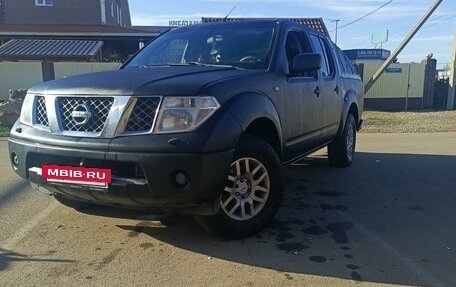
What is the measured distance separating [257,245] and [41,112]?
2102 mm

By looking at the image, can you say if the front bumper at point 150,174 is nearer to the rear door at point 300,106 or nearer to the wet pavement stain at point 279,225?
the wet pavement stain at point 279,225

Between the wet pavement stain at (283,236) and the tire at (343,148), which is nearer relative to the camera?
the wet pavement stain at (283,236)

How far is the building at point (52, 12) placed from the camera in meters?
29.6

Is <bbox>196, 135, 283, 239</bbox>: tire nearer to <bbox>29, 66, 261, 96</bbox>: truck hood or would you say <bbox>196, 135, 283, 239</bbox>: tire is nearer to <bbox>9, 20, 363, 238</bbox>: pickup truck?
<bbox>9, 20, 363, 238</bbox>: pickup truck

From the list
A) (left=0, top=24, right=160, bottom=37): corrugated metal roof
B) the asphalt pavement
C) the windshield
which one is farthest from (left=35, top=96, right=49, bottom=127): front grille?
(left=0, top=24, right=160, bottom=37): corrugated metal roof

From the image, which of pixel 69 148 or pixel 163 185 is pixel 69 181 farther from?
pixel 163 185

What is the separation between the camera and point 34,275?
124 inches

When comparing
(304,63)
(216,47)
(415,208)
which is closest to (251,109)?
(304,63)

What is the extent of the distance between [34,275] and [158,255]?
89 cm

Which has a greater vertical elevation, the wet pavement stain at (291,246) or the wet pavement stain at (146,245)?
the wet pavement stain at (146,245)

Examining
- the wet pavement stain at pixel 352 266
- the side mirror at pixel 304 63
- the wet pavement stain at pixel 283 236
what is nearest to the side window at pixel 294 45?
the side mirror at pixel 304 63

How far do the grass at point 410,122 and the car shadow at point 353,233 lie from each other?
23.2 feet

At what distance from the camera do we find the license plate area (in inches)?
130

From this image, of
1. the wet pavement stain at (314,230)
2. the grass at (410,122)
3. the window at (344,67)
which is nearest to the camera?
the wet pavement stain at (314,230)
